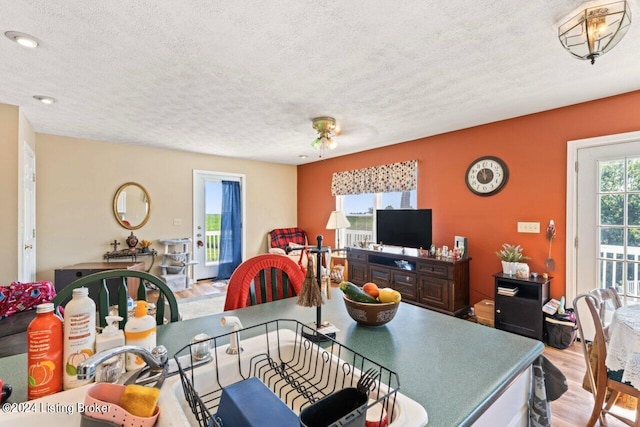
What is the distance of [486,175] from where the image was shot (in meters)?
3.61

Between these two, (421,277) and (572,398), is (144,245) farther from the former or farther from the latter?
(572,398)

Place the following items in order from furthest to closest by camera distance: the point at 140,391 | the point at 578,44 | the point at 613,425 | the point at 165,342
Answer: the point at 613,425, the point at 578,44, the point at 165,342, the point at 140,391

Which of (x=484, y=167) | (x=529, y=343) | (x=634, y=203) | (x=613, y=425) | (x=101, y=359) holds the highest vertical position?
(x=484, y=167)

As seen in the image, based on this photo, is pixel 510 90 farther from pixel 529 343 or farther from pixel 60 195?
pixel 60 195

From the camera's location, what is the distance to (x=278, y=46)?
6.36 ft

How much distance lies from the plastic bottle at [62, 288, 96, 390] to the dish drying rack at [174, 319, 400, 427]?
224mm

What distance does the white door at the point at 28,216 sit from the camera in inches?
128

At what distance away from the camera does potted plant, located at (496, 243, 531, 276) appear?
315 centimetres

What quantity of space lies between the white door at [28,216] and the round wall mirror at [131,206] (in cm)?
97

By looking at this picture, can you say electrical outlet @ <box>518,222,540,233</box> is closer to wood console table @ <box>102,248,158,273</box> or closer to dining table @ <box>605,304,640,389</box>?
dining table @ <box>605,304,640,389</box>

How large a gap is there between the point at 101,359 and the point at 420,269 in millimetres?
3625

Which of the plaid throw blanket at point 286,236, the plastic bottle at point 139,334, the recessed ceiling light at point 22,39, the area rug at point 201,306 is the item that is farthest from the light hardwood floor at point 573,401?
the plaid throw blanket at point 286,236

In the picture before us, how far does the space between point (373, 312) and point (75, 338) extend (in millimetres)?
948

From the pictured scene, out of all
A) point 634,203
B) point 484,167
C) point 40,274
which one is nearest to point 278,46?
point 484,167
